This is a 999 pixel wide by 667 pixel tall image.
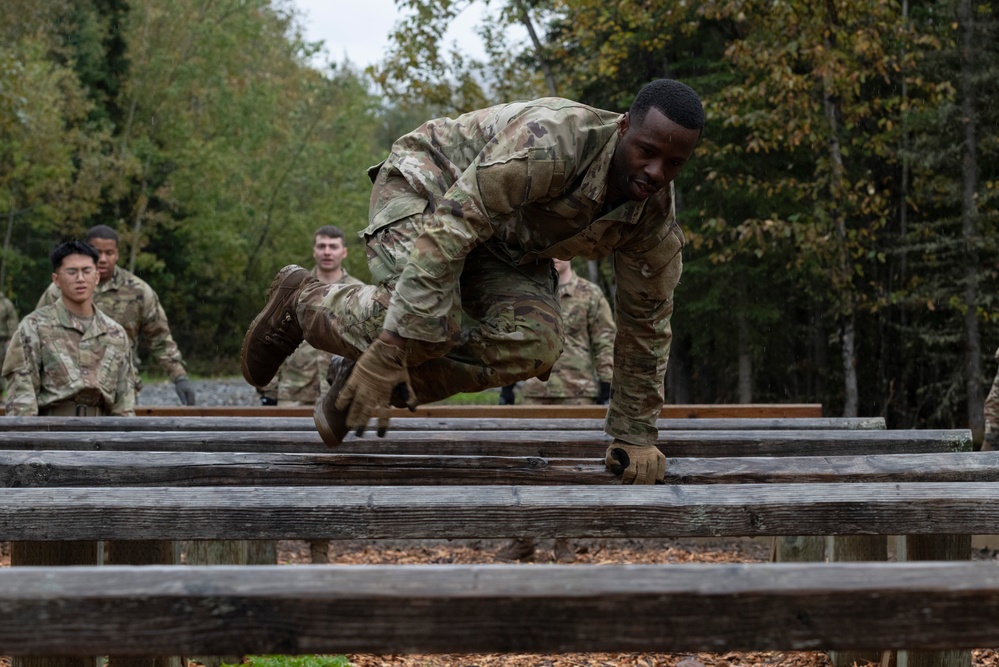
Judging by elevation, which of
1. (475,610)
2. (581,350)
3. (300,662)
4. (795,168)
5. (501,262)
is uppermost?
(795,168)

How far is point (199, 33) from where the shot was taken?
36.6 metres

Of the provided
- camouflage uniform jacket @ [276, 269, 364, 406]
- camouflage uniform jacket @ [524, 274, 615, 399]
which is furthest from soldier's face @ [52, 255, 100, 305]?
camouflage uniform jacket @ [524, 274, 615, 399]

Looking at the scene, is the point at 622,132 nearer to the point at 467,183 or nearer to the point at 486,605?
the point at 467,183

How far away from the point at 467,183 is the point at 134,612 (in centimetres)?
190

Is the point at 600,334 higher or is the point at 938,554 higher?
the point at 600,334

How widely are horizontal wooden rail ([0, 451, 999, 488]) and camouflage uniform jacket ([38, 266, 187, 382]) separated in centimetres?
587

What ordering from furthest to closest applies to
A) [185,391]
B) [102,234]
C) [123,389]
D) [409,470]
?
[185,391] → [102,234] → [123,389] → [409,470]

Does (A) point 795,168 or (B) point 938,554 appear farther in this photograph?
(A) point 795,168

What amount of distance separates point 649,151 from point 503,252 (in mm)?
830

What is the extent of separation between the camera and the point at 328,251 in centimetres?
915

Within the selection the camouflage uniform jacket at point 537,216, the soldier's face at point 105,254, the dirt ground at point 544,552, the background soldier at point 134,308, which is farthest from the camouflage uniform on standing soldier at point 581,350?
the camouflage uniform jacket at point 537,216

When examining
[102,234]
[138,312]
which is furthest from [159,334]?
[102,234]

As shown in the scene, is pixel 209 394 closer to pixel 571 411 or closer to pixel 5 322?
pixel 5 322

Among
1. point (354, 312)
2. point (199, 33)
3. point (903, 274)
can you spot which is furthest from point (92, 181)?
point (354, 312)
